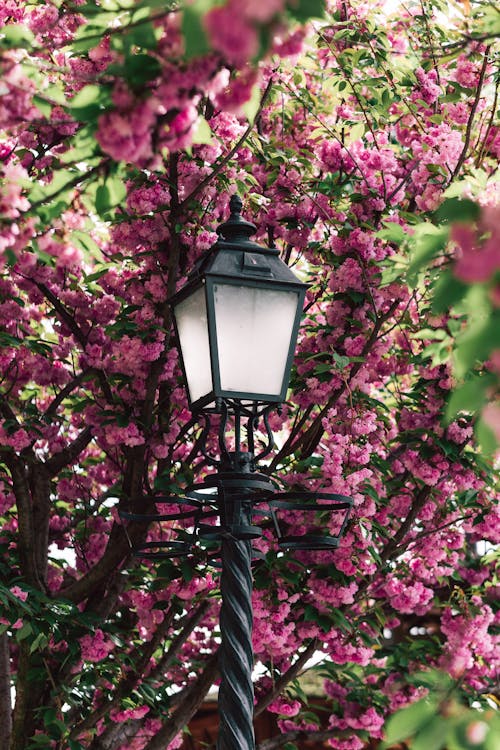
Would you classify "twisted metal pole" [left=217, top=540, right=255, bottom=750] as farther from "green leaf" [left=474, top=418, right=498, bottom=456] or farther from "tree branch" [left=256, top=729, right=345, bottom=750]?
"tree branch" [left=256, top=729, right=345, bottom=750]

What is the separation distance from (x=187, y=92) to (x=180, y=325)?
1.61 m

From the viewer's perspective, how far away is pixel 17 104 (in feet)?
7.10

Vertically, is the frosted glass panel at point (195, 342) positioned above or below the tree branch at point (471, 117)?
below

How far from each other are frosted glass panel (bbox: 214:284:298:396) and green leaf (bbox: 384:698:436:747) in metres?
1.68

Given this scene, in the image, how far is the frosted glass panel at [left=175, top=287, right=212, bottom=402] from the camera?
3.14 meters

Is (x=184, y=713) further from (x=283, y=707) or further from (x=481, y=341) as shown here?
(x=481, y=341)

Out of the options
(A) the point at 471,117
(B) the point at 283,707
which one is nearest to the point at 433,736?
(A) the point at 471,117

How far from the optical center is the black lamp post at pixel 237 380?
301 centimetres

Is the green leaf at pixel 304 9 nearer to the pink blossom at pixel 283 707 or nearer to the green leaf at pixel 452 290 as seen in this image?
the green leaf at pixel 452 290

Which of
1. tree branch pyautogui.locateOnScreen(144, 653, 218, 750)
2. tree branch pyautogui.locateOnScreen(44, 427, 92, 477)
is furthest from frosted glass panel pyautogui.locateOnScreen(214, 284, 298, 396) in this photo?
tree branch pyautogui.locateOnScreen(44, 427, 92, 477)

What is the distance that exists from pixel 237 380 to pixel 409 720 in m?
1.73

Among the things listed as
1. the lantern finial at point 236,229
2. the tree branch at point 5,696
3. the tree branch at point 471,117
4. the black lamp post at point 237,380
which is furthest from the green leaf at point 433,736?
the tree branch at point 5,696

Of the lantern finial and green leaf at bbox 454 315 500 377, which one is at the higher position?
the lantern finial

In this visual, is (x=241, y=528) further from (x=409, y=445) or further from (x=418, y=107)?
(x=418, y=107)
